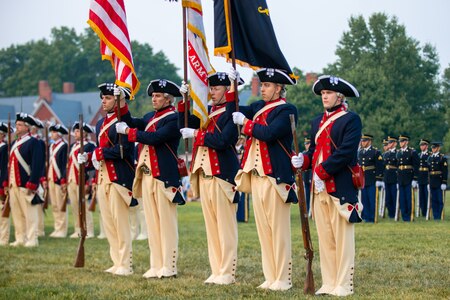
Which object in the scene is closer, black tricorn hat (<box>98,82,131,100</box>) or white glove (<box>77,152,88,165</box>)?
black tricorn hat (<box>98,82,131,100</box>)

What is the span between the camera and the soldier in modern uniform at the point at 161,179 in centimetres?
1177

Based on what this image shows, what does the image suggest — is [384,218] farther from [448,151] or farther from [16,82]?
[16,82]

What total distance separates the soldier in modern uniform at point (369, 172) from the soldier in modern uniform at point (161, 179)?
1066cm

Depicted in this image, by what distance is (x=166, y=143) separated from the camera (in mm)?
11891

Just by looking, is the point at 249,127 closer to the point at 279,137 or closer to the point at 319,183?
the point at 279,137

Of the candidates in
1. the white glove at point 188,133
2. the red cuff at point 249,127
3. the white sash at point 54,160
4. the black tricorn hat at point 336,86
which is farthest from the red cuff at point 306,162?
the white sash at point 54,160

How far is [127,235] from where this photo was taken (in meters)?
12.5

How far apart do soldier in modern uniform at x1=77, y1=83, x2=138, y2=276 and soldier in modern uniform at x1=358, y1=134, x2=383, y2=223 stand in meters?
10.4

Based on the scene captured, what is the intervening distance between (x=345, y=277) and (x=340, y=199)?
0.81 metres

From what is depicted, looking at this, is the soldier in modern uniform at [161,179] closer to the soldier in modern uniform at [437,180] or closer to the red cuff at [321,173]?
the red cuff at [321,173]

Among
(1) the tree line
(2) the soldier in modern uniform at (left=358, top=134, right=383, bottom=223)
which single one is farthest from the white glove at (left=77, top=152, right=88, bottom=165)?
(1) the tree line

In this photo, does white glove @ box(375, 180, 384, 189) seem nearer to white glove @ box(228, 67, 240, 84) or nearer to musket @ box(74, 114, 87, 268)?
musket @ box(74, 114, 87, 268)

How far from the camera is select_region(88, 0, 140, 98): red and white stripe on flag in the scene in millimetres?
12320

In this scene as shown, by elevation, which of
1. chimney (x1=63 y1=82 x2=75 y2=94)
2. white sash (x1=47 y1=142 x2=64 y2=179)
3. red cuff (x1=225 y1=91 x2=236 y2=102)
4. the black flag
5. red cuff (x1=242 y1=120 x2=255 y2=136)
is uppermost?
chimney (x1=63 y1=82 x2=75 y2=94)
